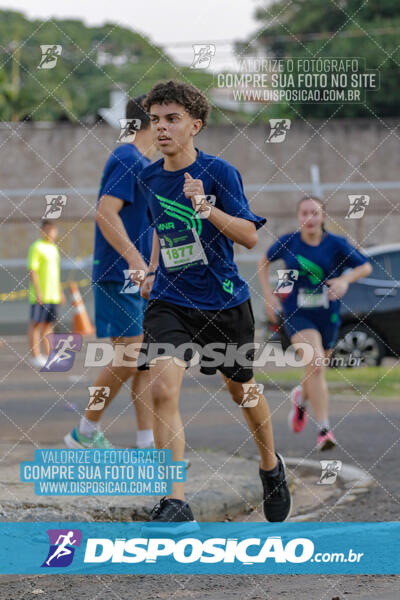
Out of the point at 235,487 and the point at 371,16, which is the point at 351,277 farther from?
the point at 371,16

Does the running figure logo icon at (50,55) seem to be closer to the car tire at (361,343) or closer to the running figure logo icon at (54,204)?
the running figure logo icon at (54,204)

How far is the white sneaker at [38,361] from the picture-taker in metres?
13.8

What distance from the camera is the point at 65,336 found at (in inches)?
303

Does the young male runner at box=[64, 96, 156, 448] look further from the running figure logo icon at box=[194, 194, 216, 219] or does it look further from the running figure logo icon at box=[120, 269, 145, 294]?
the running figure logo icon at box=[194, 194, 216, 219]

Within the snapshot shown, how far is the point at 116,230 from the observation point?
20.5ft

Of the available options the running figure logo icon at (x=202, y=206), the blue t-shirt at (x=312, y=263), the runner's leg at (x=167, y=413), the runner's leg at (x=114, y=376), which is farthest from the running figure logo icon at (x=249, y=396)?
the blue t-shirt at (x=312, y=263)

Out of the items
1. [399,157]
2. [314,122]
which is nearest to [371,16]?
[314,122]

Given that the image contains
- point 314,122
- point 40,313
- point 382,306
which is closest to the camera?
point 382,306

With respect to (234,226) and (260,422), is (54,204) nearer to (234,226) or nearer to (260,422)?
(234,226)

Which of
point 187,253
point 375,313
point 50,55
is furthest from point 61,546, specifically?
point 375,313

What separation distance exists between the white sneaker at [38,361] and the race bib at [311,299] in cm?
633

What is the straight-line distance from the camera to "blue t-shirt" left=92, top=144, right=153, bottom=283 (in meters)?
6.36

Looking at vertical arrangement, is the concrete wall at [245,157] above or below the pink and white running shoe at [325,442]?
above

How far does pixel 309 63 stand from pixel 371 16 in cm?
3115
